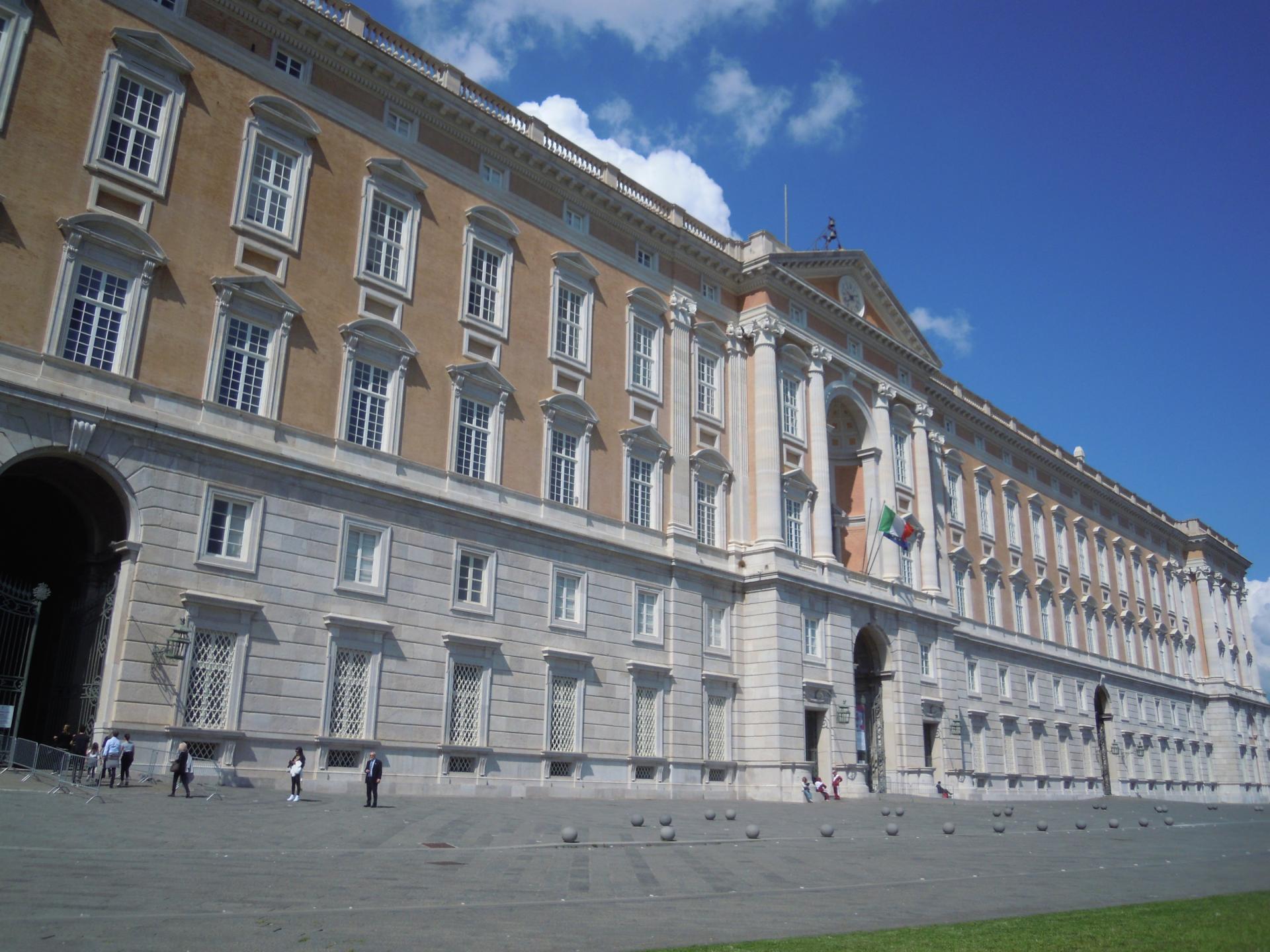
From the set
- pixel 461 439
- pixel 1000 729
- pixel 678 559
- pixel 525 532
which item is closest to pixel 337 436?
pixel 461 439

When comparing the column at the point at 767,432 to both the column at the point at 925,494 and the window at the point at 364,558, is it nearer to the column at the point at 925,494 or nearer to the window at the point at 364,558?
the column at the point at 925,494

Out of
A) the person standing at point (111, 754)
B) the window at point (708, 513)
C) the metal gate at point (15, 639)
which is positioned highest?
the window at point (708, 513)

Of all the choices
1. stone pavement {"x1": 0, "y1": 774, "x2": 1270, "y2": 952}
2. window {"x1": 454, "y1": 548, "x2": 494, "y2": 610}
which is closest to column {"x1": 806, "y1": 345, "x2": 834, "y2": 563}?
Result: window {"x1": 454, "y1": 548, "x2": 494, "y2": 610}

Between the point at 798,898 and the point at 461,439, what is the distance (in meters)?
21.9

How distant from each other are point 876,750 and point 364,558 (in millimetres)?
26532

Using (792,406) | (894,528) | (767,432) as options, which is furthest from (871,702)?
(792,406)

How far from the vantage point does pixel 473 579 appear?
32.2 meters

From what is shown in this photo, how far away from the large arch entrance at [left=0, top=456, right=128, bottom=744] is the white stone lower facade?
1.07ft

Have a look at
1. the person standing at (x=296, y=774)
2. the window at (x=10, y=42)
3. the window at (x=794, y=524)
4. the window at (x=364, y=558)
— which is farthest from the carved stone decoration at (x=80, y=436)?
the window at (x=794, y=524)

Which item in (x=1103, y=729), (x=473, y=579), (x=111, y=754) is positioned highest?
(x=473, y=579)

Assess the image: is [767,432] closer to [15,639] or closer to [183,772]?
[183,772]

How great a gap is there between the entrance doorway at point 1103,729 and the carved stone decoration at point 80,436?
61156mm

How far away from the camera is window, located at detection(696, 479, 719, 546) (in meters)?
40.9

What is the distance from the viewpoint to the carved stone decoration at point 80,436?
24031 millimetres
